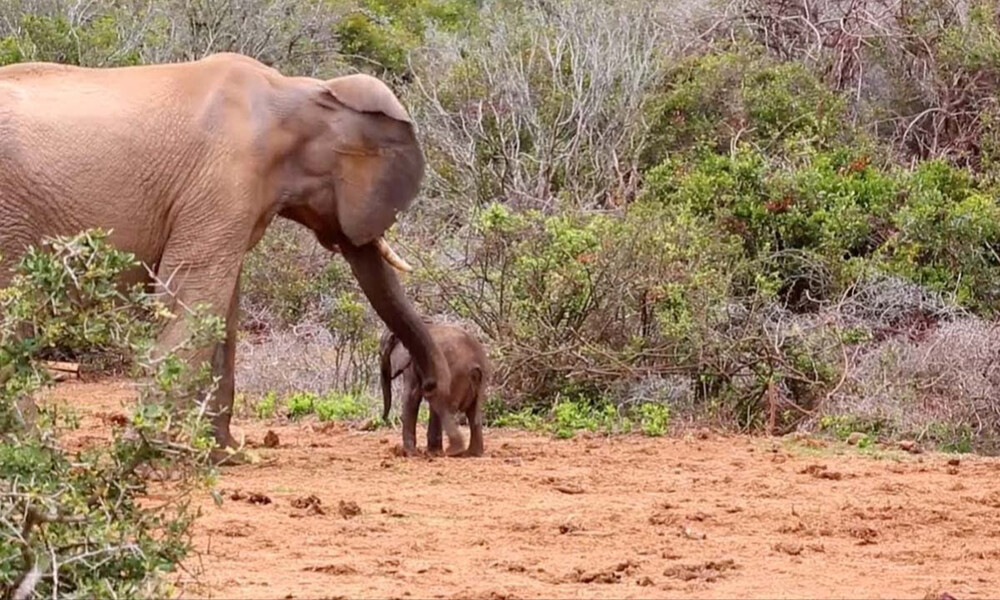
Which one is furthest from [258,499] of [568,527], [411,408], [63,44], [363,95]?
[63,44]

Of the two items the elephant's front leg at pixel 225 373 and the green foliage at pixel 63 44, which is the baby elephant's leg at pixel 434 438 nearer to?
the elephant's front leg at pixel 225 373

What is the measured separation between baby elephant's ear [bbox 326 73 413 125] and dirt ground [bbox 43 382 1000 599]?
2060 mm

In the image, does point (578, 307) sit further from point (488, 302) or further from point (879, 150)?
point (879, 150)

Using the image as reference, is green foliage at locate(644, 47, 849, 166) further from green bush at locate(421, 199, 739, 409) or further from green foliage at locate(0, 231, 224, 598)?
green foliage at locate(0, 231, 224, 598)

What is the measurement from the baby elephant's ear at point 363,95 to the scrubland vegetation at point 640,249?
6.34 ft

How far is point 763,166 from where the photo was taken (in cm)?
1599

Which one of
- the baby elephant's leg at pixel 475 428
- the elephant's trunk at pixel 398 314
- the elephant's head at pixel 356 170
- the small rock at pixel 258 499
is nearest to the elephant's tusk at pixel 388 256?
the elephant's trunk at pixel 398 314

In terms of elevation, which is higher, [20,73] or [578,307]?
[20,73]

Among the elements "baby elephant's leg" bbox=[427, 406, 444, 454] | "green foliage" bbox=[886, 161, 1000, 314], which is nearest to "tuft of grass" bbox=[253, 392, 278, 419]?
"baby elephant's leg" bbox=[427, 406, 444, 454]

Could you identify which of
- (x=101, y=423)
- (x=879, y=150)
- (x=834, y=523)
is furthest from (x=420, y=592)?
(x=879, y=150)

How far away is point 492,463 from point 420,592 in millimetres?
4235

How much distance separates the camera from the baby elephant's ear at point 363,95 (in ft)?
36.7

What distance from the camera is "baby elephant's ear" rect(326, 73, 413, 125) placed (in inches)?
440

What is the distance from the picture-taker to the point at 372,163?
11.3 m
